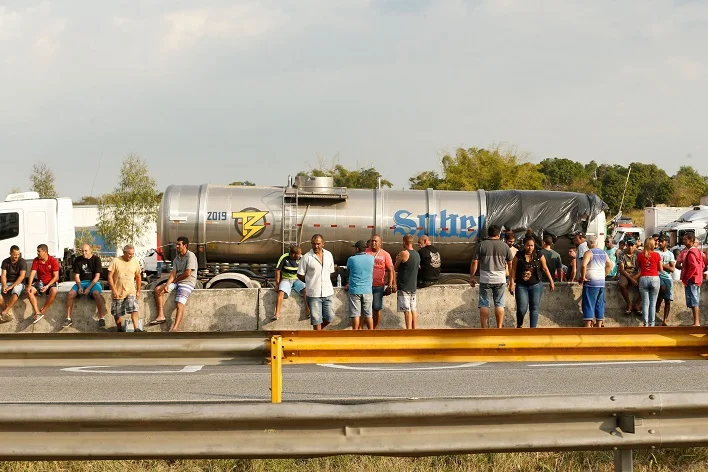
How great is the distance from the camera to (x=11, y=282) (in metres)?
16.0

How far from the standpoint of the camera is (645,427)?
15.2 feet

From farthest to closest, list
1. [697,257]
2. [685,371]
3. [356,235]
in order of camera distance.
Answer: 1. [356,235]
2. [697,257]
3. [685,371]

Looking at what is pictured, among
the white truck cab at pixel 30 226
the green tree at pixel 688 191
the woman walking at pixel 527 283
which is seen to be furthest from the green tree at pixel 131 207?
the green tree at pixel 688 191

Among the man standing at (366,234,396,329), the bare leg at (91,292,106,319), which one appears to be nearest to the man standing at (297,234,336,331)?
the man standing at (366,234,396,329)

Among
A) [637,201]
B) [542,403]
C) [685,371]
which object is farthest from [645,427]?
[637,201]

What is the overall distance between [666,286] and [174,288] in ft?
30.1

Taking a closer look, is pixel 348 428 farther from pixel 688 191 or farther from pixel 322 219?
pixel 688 191

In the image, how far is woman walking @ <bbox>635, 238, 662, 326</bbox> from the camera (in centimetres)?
1544

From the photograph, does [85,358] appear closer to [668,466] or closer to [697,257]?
[668,466]

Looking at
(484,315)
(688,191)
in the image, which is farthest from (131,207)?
(688,191)

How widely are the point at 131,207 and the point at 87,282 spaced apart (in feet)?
103

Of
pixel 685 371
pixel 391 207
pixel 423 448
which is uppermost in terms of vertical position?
pixel 391 207

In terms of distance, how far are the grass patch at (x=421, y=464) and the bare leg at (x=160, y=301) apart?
9.86 m

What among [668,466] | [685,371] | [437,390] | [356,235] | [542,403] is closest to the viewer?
[542,403]
